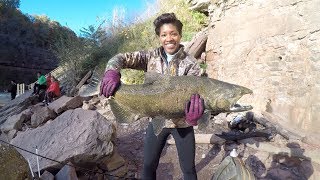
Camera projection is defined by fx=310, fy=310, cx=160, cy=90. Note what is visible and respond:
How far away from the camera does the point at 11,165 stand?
9.36 ft

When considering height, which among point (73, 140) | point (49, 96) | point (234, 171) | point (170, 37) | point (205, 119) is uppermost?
Result: point (170, 37)

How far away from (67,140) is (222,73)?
424 centimetres

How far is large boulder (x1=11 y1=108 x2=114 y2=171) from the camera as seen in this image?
3938mm

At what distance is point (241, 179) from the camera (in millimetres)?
2502

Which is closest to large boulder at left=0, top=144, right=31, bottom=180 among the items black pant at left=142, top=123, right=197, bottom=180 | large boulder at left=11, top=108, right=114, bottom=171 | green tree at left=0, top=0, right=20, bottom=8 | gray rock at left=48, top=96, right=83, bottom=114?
large boulder at left=11, top=108, right=114, bottom=171

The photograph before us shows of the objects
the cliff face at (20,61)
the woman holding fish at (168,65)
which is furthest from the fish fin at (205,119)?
the cliff face at (20,61)

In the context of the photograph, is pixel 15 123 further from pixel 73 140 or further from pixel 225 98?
pixel 225 98

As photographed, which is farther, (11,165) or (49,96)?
(49,96)

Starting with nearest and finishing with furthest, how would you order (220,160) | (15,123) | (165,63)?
(165,63) < (220,160) < (15,123)

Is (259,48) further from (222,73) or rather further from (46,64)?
(46,64)

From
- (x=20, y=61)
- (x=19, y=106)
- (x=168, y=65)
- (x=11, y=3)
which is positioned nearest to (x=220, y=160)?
(x=168, y=65)

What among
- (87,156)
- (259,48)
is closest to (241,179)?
(87,156)

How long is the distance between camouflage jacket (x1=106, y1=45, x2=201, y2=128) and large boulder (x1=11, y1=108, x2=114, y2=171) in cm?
181

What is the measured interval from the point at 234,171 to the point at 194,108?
3.05ft
